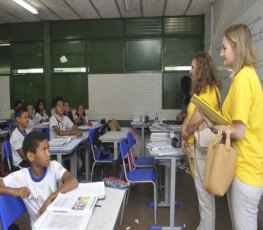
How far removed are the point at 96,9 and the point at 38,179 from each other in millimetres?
4750

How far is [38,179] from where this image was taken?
1789 mm

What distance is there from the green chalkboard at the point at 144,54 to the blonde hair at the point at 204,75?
422 centimetres

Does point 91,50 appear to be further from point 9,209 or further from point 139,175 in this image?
point 9,209

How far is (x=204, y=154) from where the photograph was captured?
225 centimetres

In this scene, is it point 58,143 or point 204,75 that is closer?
point 204,75

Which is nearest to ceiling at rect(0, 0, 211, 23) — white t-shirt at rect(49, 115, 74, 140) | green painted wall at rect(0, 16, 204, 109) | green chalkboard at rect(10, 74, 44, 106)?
green painted wall at rect(0, 16, 204, 109)

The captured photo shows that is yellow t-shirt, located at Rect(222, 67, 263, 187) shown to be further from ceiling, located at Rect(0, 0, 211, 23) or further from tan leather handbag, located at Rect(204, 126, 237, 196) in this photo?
ceiling, located at Rect(0, 0, 211, 23)

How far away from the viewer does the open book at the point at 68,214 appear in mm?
1226

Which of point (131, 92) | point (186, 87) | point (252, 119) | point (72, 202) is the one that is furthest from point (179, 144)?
point (131, 92)

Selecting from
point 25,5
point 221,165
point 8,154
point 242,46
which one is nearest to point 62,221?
point 221,165

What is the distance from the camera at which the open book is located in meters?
1.23

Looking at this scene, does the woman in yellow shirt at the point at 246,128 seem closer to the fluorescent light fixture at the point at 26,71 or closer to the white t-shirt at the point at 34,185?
the white t-shirt at the point at 34,185

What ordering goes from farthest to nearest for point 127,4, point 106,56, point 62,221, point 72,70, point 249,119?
1. point 72,70
2. point 106,56
3. point 127,4
4. point 249,119
5. point 62,221

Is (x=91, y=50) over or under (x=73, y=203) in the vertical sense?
over
